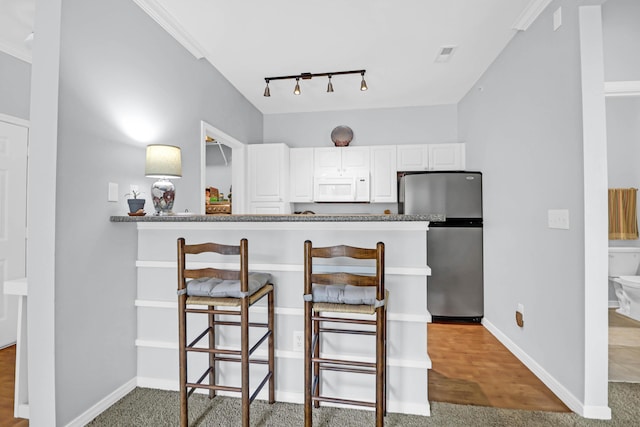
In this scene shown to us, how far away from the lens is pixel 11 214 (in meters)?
2.81

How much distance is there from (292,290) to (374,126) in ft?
10.5

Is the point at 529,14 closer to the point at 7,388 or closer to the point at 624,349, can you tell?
the point at 624,349

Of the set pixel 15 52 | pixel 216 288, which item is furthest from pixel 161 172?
pixel 15 52

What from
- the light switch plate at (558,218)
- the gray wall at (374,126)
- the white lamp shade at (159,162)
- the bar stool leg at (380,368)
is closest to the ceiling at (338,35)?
the gray wall at (374,126)

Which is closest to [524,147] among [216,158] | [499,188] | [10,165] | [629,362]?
[499,188]

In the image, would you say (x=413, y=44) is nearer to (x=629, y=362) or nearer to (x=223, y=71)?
(x=223, y=71)

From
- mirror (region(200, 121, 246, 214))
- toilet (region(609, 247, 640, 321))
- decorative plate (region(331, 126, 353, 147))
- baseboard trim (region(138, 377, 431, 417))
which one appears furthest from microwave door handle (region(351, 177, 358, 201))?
toilet (region(609, 247, 640, 321))

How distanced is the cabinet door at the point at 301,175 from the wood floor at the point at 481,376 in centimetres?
231

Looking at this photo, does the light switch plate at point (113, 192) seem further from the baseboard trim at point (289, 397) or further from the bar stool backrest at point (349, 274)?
the bar stool backrest at point (349, 274)

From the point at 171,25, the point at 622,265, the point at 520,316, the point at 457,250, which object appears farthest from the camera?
the point at 622,265

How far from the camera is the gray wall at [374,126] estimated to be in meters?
4.40

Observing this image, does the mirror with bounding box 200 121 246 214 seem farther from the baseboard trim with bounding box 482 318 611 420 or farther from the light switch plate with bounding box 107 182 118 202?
the baseboard trim with bounding box 482 318 611 420

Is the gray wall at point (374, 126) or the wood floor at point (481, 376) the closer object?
the wood floor at point (481, 376)

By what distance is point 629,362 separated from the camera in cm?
242
